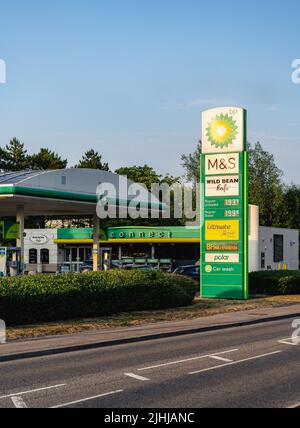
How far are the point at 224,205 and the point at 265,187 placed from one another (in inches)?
2348

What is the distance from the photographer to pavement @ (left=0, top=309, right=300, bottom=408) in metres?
10.5

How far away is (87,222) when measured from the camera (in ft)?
295

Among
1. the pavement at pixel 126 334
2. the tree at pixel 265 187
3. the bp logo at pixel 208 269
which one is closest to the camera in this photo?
the pavement at pixel 126 334

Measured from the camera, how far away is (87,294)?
22688 mm

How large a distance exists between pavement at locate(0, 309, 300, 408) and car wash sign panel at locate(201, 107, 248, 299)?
40.8 ft

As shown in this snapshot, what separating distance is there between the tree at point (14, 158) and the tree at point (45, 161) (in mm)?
1397

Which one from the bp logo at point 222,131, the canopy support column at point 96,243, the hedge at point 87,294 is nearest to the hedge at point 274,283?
the hedge at point 87,294

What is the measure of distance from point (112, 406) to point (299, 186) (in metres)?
97.5

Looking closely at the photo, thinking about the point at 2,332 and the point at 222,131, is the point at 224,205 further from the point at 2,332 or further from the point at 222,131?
the point at 2,332

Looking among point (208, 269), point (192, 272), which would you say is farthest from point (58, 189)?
point (192, 272)

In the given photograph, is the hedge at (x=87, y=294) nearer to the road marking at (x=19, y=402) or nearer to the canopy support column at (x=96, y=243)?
the road marking at (x=19, y=402)

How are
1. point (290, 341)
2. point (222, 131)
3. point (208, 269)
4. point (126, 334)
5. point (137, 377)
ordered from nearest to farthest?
1. point (137, 377)
2. point (290, 341)
3. point (126, 334)
4. point (222, 131)
5. point (208, 269)

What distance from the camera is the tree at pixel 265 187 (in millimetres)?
87250
